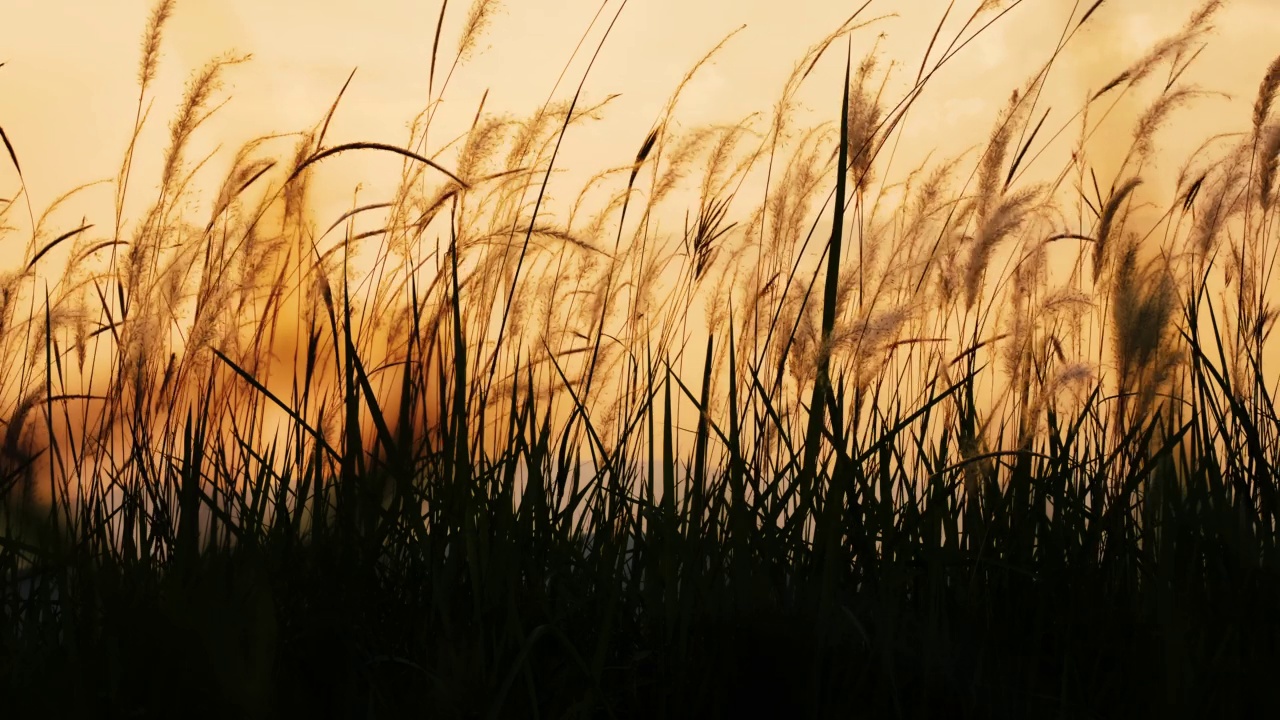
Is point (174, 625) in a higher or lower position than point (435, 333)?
lower

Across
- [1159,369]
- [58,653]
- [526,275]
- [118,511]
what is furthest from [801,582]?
[118,511]

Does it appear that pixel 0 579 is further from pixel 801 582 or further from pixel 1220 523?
pixel 1220 523

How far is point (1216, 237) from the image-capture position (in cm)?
218

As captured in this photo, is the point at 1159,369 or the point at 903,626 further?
the point at 1159,369

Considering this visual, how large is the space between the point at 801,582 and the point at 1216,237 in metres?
1.46

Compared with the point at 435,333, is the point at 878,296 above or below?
above

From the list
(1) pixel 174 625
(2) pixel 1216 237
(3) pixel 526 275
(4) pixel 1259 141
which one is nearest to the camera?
(1) pixel 174 625

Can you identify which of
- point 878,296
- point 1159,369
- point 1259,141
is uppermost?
point 1259,141

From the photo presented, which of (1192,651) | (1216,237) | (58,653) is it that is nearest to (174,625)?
(58,653)

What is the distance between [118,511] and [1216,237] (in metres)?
2.06

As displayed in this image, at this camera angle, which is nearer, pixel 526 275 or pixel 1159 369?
pixel 1159 369

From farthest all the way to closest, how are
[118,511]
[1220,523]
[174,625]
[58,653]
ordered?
[118,511], [1220,523], [58,653], [174,625]

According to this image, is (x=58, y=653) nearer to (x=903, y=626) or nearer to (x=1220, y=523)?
(x=903, y=626)

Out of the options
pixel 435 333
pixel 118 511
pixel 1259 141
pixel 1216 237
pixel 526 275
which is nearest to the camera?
pixel 435 333
